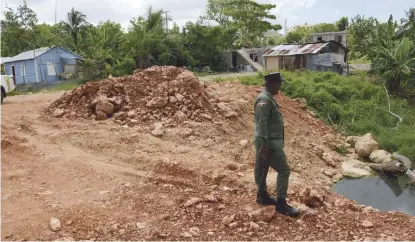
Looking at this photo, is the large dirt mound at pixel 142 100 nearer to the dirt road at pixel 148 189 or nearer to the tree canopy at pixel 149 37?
the dirt road at pixel 148 189

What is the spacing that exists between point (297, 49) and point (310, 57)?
1.35 m

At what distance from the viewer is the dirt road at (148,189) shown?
428cm

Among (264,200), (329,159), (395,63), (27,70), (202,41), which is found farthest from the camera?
(202,41)

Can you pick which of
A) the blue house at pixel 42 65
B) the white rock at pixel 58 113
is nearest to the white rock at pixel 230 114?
the white rock at pixel 58 113

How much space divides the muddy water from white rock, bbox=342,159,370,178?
14 cm

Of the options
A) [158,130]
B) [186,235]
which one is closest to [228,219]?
[186,235]

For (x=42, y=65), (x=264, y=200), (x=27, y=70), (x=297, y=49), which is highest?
(x=297, y=49)

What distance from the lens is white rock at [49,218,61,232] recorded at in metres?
4.12

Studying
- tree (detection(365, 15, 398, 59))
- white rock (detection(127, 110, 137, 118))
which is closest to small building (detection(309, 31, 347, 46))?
tree (detection(365, 15, 398, 59))

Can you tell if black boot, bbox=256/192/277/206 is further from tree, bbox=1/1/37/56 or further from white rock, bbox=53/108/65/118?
tree, bbox=1/1/37/56

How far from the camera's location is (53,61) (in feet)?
80.8

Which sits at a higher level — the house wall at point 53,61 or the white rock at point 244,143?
the house wall at point 53,61

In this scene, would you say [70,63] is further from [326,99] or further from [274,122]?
[274,122]

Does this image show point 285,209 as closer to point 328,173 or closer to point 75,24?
point 328,173
